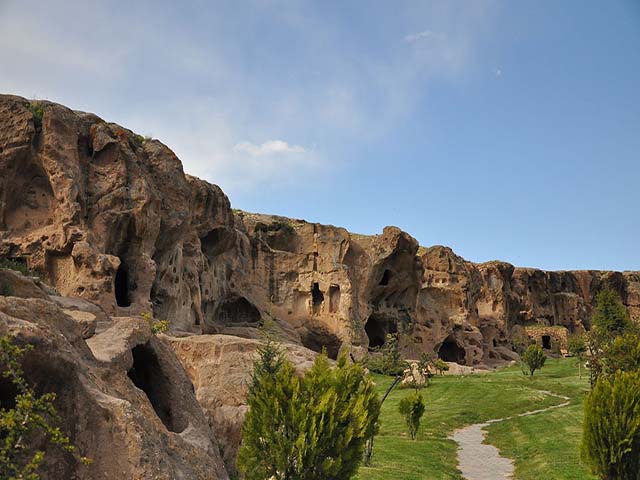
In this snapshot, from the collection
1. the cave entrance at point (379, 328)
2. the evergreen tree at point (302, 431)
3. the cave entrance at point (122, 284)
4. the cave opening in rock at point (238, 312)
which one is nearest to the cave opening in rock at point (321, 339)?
the cave opening in rock at point (238, 312)

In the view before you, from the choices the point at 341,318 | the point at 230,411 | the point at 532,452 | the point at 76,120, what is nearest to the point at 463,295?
the point at 341,318

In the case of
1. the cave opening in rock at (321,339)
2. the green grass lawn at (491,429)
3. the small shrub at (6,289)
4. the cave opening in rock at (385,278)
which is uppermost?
the cave opening in rock at (385,278)

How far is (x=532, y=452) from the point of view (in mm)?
27156

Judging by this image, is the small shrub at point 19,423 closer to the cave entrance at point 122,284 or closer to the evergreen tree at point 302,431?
the evergreen tree at point 302,431

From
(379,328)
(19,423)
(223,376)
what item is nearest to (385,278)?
(379,328)

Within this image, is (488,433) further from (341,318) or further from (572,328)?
(572,328)

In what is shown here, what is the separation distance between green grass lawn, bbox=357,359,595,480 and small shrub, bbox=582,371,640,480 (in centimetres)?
471

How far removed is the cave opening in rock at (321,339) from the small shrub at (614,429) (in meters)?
44.7

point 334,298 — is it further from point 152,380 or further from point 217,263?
point 152,380

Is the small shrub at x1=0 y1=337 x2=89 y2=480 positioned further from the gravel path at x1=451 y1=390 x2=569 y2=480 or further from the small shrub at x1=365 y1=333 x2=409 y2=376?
the small shrub at x1=365 y1=333 x2=409 y2=376

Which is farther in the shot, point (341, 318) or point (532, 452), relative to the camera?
point (341, 318)

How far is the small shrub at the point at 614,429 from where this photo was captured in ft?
53.8

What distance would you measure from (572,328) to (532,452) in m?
77.1

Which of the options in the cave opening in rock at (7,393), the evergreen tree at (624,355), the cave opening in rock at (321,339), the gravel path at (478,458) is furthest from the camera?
the cave opening in rock at (321,339)
